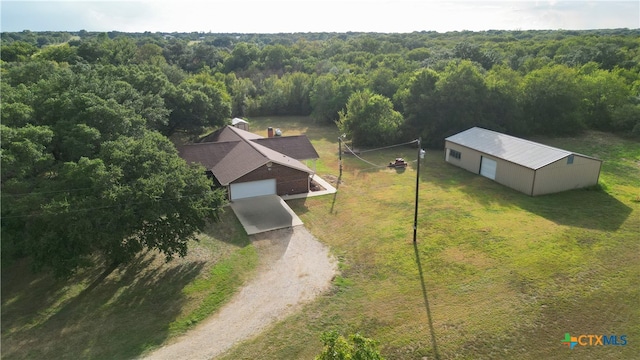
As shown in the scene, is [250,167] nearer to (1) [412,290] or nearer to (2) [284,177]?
(2) [284,177]

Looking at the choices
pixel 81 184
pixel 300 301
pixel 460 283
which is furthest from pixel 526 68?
pixel 81 184

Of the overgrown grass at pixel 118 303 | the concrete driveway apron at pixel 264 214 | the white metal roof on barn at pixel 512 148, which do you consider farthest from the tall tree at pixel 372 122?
the overgrown grass at pixel 118 303

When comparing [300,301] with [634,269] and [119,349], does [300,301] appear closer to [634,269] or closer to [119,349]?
[119,349]

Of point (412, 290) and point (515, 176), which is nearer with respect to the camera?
point (412, 290)

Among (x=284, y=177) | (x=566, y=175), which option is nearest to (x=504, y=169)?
(x=566, y=175)

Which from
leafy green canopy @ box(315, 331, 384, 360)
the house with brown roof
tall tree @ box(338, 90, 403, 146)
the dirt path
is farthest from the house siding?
leafy green canopy @ box(315, 331, 384, 360)

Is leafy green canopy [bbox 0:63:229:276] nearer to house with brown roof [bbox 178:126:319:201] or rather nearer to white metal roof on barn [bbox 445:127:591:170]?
house with brown roof [bbox 178:126:319:201]
